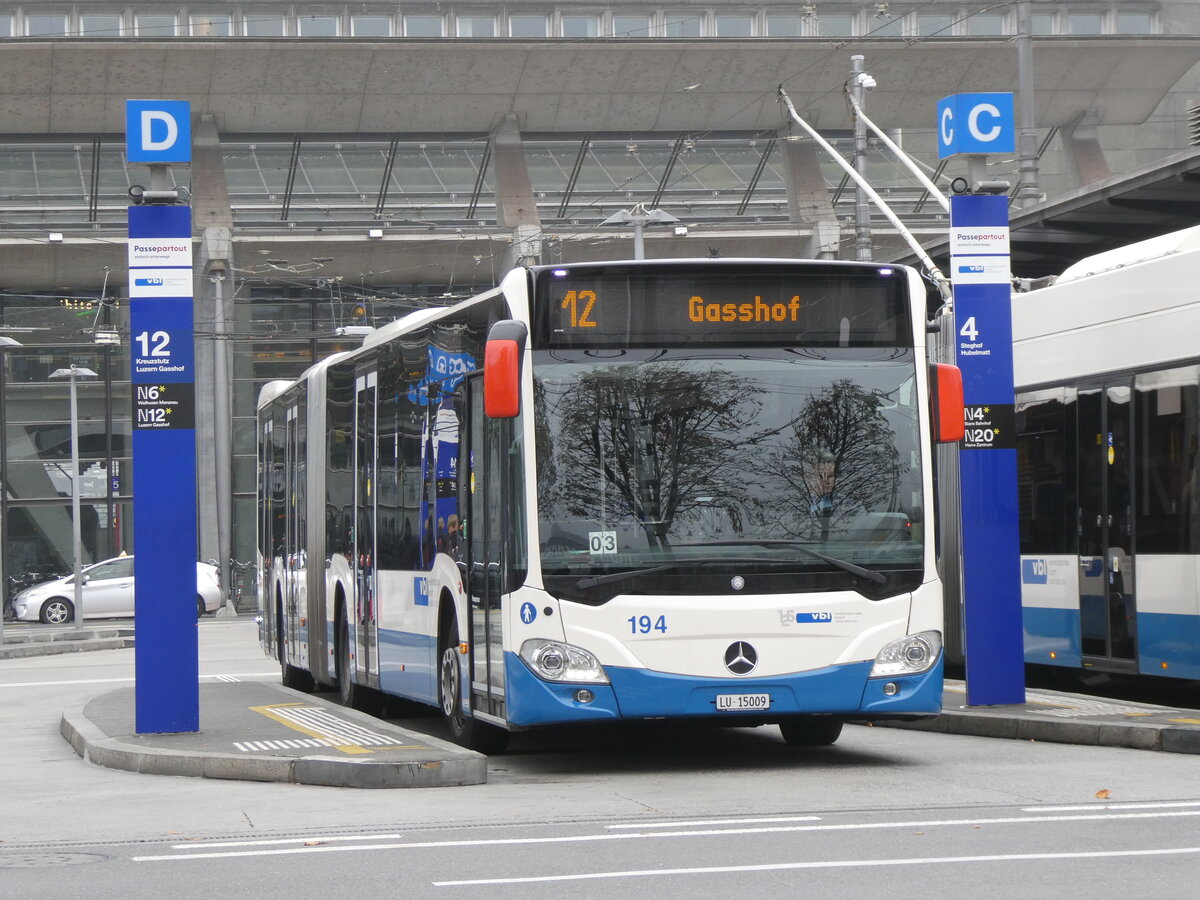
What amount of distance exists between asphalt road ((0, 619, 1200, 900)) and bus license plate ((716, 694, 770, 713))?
1.37 ft

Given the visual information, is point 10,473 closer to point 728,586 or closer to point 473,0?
point 473,0

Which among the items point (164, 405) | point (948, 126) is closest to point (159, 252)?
point (164, 405)

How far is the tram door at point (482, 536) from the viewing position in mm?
11578

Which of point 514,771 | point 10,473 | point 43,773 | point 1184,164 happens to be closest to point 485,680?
point 514,771

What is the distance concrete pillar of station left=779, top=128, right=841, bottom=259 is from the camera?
41.9 meters

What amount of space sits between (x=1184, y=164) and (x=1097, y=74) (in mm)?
26502

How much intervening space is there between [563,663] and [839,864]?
3614 mm

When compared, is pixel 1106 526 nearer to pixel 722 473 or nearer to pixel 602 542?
pixel 722 473

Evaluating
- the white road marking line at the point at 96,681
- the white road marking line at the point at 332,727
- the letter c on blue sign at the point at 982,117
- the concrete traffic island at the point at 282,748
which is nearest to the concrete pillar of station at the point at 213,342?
the white road marking line at the point at 96,681

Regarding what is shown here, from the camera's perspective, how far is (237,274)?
43.1m

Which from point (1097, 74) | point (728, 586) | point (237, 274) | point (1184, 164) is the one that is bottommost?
point (728, 586)

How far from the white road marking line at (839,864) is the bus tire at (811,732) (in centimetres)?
500

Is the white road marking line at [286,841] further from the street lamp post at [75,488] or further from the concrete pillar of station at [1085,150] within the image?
the concrete pillar of station at [1085,150]

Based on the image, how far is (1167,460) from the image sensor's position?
14070 mm
